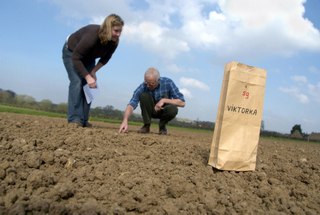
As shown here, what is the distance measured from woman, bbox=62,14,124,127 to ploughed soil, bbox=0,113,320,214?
1.38 m

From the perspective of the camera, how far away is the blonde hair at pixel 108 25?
11.1 ft

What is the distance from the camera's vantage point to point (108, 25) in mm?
3367

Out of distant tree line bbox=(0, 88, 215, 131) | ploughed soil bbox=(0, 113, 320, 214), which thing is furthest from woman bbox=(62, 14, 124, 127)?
distant tree line bbox=(0, 88, 215, 131)

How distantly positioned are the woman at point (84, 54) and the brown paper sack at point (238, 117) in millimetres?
2106

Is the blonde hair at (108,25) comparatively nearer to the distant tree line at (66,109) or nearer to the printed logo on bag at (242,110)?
the printed logo on bag at (242,110)

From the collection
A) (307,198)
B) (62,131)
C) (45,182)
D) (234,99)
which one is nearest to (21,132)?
(62,131)

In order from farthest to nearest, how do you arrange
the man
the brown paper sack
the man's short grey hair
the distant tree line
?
1. the distant tree line
2. the man
3. the man's short grey hair
4. the brown paper sack

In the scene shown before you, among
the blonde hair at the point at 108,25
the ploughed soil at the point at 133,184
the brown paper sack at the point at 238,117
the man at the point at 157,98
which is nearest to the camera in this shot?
the ploughed soil at the point at 133,184

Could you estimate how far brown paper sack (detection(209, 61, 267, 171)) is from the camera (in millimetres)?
1965

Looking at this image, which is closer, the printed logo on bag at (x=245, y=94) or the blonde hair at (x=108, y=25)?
the printed logo on bag at (x=245, y=94)

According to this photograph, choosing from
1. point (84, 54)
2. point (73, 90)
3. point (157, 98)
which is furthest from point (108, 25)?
point (157, 98)

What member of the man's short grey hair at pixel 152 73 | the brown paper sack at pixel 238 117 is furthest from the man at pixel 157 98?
the brown paper sack at pixel 238 117

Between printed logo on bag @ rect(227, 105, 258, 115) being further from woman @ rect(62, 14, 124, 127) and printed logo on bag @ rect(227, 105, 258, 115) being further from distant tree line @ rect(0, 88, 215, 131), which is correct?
distant tree line @ rect(0, 88, 215, 131)

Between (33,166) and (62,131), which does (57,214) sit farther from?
(62,131)
